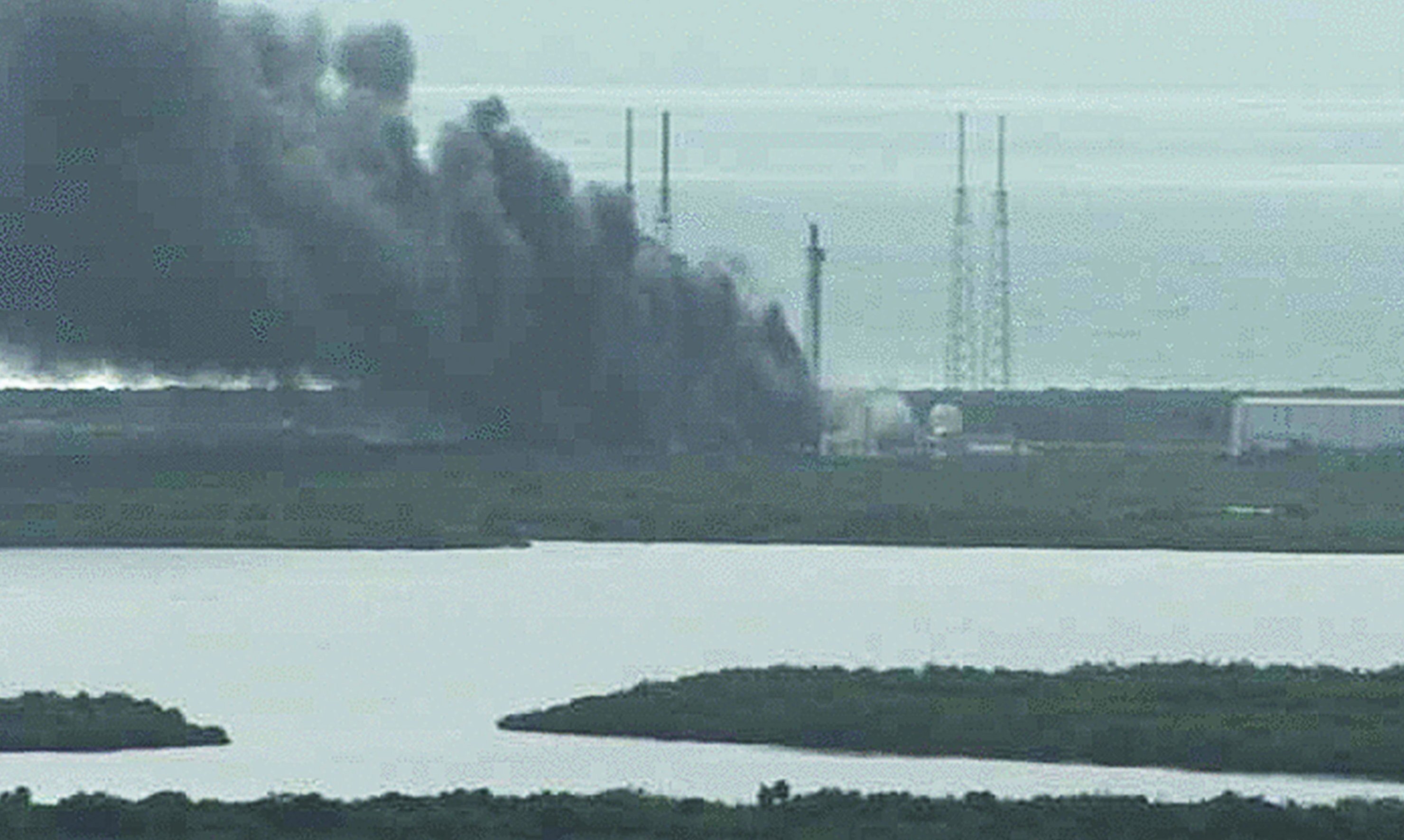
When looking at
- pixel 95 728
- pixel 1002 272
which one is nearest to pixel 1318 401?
pixel 1002 272

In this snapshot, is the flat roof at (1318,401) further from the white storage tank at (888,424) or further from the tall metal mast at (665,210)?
the tall metal mast at (665,210)

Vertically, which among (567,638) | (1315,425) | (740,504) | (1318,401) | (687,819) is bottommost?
(687,819)

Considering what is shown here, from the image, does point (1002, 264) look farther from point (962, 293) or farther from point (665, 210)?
point (665, 210)

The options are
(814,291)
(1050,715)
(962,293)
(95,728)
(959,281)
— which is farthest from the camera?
(962,293)

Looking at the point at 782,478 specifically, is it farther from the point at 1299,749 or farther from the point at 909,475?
the point at 1299,749

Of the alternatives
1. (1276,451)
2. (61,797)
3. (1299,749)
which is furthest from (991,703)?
(1276,451)

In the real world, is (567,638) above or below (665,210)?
below
